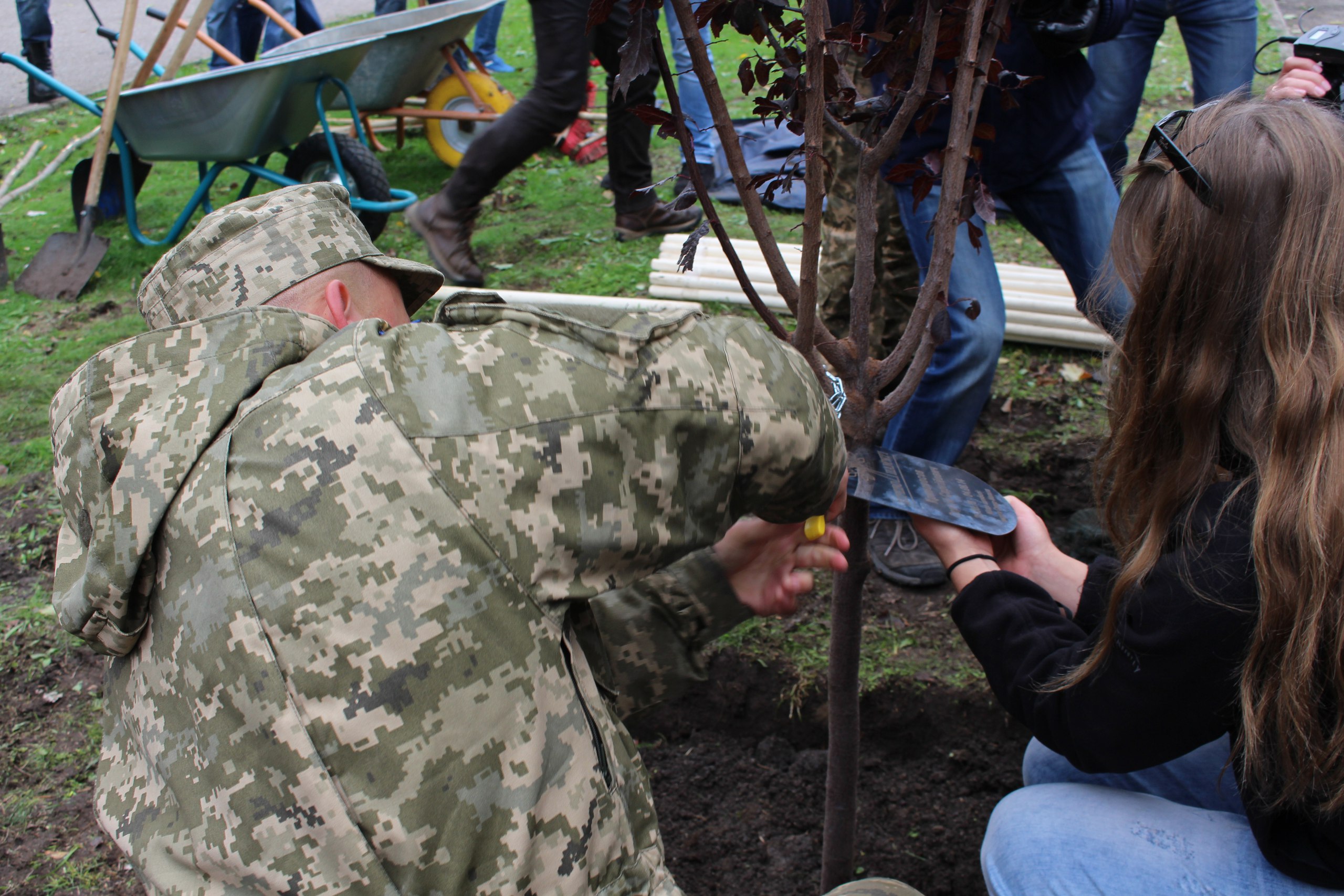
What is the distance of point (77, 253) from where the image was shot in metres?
4.78

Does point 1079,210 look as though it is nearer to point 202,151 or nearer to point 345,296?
point 345,296

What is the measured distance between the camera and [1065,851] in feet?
4.66

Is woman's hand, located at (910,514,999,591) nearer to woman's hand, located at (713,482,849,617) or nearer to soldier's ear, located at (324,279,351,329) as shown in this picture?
woman's hand, located at (713,482,849,617)

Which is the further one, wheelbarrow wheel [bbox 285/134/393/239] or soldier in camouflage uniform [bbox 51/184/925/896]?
Result: wheelbarrow wheel [bbox 285/134/393/239]

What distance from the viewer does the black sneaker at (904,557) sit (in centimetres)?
271

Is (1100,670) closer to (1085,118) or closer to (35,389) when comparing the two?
(1085,118)

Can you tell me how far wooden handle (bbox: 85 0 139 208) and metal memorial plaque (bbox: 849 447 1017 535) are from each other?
4.15 metres

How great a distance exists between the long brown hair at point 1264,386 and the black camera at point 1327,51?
837 mm

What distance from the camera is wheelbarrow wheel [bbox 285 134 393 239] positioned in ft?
15.8

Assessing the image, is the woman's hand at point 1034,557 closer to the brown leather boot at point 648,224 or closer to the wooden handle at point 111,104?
the brown leather boot at point 648,224

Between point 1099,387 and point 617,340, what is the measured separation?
9.90ft

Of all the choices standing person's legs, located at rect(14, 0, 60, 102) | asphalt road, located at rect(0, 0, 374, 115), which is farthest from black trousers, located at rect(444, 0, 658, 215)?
asphalt road, located at rect(0, 0, 374, 115)

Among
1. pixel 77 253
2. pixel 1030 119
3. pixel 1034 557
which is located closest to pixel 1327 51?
pixel 1030 119

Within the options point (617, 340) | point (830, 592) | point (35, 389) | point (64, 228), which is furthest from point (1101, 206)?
point (64, 228)
